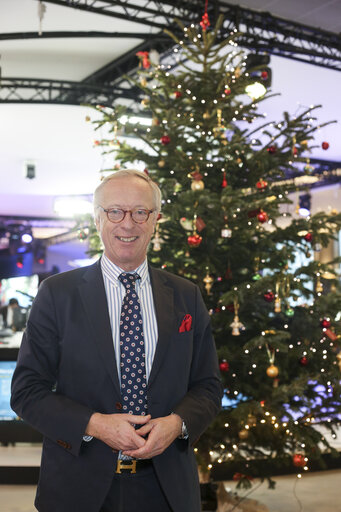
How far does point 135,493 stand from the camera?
6.41 feet

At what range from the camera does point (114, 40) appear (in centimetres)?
912

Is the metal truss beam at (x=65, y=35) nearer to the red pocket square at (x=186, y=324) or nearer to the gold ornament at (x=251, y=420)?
the gold ornament at (x=251, y=420)

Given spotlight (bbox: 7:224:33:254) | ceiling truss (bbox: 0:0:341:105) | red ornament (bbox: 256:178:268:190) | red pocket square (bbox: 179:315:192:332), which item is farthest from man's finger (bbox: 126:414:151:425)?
spotlight (bbox: 7:224:33:254)

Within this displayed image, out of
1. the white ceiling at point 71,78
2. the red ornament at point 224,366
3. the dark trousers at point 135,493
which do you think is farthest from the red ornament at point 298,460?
the white ceiling at point 71,78

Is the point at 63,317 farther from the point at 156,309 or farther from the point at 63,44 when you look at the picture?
the point at 63,44

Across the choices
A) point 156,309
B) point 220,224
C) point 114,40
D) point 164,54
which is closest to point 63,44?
point 114,40

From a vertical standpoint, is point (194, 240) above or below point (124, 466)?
above

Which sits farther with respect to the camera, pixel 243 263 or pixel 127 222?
pixel 243 263

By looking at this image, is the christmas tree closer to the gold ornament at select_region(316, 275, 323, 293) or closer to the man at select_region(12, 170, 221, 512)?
the gold ornament at select_region(316, 275, 323, 293)

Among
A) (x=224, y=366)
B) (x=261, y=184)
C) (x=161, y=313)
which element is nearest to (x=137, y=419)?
(x=161, y=313)

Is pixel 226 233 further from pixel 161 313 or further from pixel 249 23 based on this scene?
pixel 249 23

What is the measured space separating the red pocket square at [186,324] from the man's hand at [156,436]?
0.29 meters

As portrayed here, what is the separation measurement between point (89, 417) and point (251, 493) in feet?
11.8

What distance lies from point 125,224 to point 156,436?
65cm
